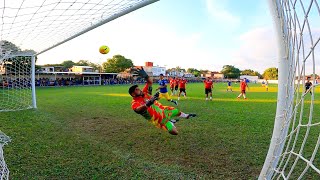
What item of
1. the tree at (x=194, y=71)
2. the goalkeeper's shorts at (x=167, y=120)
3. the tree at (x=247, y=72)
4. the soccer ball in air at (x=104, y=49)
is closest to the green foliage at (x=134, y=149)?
the goalkeeper's shorts at (x=167, y=120)

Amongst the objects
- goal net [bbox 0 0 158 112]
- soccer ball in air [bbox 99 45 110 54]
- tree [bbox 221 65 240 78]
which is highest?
tree [bbox 221 65 240 78]

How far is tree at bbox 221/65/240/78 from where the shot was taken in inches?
4542

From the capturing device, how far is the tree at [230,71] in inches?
4542

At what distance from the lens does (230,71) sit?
118 m

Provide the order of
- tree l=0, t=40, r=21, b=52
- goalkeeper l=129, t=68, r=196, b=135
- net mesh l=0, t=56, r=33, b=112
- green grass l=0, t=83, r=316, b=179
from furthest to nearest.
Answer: net mesh l=0, t=56, r=33, b=112, tree l=0, t=40, r=21, b=52, goalkeeper l=129, t=68, r=196, b=135, green grass l=0, t=83, r=316, b=179

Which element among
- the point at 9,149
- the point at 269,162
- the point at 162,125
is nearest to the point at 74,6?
the point at 162,125

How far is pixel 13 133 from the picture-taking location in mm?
7238

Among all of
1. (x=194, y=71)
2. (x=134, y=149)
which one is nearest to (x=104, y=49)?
(x=134, y=149)

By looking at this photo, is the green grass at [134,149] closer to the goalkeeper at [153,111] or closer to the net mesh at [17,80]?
the goalkeeper at [153,111]

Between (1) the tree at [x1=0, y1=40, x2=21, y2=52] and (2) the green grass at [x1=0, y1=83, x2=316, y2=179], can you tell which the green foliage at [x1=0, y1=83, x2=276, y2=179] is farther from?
(1) the tree at [x1=0, y1=40, x2=21, y2=52]

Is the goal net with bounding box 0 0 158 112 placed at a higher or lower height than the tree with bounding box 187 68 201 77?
lower

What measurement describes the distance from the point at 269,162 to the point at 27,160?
4412 mm

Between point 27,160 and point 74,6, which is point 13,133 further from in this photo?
point 74,6

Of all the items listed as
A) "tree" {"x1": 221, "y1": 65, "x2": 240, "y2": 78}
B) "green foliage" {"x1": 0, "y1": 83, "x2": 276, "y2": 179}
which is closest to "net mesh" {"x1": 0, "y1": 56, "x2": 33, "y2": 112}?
"green foliage" {"x1": 0, "y1": 83, "x2": 276, "y2": 179}
